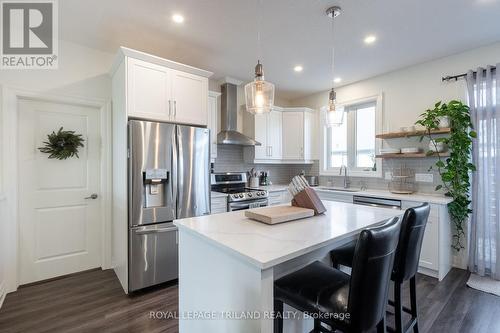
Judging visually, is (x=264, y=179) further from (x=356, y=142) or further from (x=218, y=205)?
(x=356, y=142)

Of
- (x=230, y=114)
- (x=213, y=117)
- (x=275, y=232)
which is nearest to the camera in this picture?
(x=275, y=232)

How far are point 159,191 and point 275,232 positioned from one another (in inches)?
67.4

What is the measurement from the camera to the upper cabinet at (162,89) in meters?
2.55

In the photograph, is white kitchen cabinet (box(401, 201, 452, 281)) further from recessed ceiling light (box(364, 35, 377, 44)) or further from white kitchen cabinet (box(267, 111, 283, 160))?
white kitchen cabinet (box(267, 111, 283, 160))

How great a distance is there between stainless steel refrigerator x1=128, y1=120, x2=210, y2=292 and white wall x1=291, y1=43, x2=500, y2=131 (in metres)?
2.91

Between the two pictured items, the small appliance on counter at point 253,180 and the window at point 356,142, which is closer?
the window at point 356,142

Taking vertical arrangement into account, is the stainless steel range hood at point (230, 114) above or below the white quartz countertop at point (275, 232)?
above

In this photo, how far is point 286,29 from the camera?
8.51 feet

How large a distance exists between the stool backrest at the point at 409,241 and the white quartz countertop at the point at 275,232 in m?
0.19

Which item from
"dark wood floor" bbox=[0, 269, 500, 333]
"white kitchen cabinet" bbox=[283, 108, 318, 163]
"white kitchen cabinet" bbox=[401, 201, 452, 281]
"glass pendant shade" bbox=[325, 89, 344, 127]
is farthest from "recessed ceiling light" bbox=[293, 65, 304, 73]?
"dark wood floor" bbox=[0, 269, 500, 333]

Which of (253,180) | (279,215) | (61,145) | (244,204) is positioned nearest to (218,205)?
(244,204)

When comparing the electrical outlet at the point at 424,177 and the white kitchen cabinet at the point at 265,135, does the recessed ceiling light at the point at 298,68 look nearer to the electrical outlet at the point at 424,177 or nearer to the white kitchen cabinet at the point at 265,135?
the white kitchen cabinet at the point at 265,135

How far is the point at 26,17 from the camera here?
241cm

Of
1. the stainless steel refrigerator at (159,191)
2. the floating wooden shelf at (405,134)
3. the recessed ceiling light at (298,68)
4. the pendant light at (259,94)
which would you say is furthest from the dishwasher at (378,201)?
the pendant light at (259,94)
